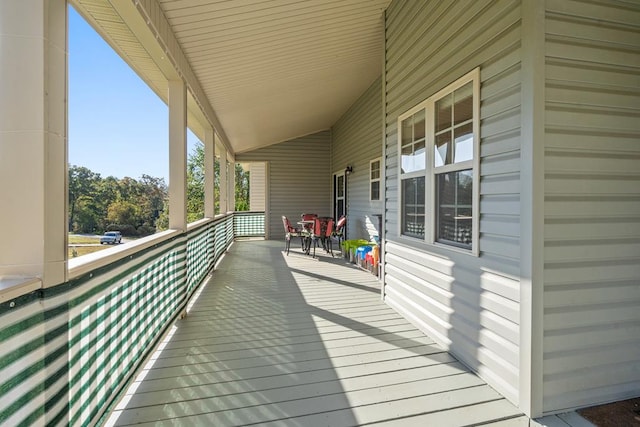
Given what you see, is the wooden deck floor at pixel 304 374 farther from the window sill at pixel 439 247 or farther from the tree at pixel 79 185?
the tree at pixel 79 185

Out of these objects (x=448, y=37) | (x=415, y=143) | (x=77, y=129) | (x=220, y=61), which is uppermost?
(x=220, y=61)

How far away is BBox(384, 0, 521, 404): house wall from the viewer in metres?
1.94

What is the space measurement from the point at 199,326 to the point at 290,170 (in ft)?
23.2

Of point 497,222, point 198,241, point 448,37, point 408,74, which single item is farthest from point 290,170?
point 497,222

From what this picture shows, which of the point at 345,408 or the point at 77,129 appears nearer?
the point at 77,129

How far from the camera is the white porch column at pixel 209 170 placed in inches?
202

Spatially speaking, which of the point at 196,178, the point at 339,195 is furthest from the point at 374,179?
the point at 196,178

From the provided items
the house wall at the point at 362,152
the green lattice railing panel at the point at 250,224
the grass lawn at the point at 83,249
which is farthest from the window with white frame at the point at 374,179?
the green lattice railing panel at the point at 250,224

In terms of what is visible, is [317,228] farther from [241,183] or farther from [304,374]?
[241,183]

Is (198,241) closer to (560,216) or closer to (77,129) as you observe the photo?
(77,129)

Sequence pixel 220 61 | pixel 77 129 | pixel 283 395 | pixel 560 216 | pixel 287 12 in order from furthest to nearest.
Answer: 1. pixel 220 61
2. pixel 287 12
3. pixel 283 395
4. pixel 560 216
5. pixel 77 129

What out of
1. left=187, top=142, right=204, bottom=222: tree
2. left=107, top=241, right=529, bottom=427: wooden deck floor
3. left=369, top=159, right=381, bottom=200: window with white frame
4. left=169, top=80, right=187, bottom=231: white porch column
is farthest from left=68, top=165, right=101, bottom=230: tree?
left=187, top=142, right=204, bottom=222: tree

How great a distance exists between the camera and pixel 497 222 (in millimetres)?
2053

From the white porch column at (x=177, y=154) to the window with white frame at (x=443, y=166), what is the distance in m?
2.29
